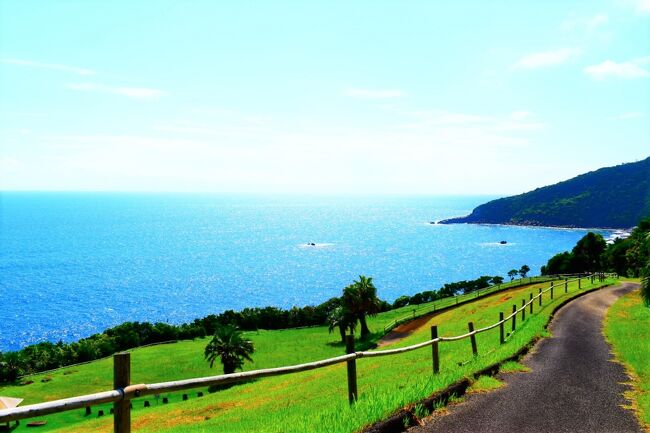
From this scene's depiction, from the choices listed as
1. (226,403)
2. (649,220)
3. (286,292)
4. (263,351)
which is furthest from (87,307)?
(649,220)

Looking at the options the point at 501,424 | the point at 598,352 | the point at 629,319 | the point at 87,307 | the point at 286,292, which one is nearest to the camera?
the point at 501,424

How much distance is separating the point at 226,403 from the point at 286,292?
485 feet

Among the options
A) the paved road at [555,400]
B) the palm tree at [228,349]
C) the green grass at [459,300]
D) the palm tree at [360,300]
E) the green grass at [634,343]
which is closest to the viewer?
the paved road at [555,400]

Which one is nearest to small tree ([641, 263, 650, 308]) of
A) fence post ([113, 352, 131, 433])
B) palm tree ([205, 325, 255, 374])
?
fence post ([113, 352, 131, 433])

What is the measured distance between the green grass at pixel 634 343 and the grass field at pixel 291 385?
155 inches

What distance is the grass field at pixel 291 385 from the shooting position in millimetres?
11680

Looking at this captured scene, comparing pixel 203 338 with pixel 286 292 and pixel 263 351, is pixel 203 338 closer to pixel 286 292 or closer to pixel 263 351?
pixel 263 351

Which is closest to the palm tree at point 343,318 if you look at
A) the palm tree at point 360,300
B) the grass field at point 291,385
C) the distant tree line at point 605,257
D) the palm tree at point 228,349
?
the palm tree at point 360,300

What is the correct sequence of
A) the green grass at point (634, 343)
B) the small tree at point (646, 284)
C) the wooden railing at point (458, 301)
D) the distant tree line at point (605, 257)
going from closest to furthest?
the green grass at point (634, 343) → the small tree at point (646, 284) → the distant tree line at point (605, 257) → the wooden railing at point (458, 301)

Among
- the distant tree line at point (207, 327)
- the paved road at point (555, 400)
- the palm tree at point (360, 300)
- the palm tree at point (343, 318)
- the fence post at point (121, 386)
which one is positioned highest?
the fence post at point (121, 386)

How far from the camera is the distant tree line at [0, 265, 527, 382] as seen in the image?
79000mm

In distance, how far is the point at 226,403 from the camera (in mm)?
29250

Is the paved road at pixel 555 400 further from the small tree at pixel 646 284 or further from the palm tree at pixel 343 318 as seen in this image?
the palm tree at pixel 343 318

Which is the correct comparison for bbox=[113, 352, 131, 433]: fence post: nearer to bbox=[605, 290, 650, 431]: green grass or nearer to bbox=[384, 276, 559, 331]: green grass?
bbox=[605, 290, 650, 431]: green grass
